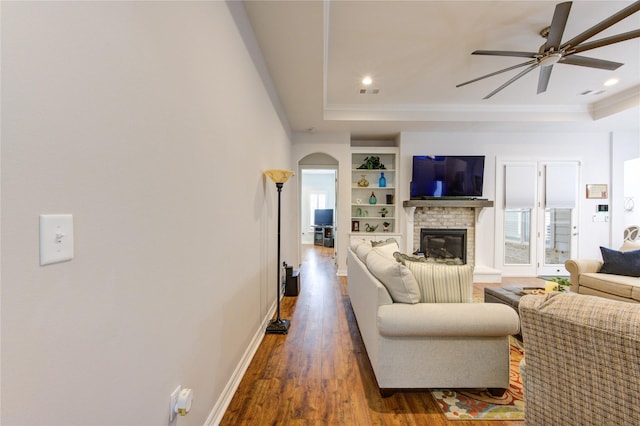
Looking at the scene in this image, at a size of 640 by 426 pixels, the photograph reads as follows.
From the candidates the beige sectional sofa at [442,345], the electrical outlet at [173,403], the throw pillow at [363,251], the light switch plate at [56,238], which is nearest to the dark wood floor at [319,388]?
the beige sectional sofa at [442,345]

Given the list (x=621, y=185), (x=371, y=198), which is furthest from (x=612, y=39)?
(x=621, y=185)

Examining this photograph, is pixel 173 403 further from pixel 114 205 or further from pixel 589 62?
pixel 589 62

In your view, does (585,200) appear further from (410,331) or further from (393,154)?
(410,331)

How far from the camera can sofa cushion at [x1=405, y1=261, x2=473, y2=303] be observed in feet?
6.06

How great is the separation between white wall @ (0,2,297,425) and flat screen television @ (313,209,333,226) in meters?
7.96

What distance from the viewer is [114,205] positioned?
80 centimetres

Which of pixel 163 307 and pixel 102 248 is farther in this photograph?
pixel 163 307

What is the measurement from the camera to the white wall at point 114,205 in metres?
0.56

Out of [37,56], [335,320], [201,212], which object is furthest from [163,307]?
[335,320]

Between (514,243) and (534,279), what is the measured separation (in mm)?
721

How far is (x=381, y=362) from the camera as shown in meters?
1.74

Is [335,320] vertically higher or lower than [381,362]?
lower

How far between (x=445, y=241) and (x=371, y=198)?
1.68 metres

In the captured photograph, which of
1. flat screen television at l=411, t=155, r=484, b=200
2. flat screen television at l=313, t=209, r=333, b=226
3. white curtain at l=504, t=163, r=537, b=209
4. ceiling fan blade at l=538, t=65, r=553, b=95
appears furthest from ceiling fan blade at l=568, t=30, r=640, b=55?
flat screen television at l=313, t=209, r=333, b=226
